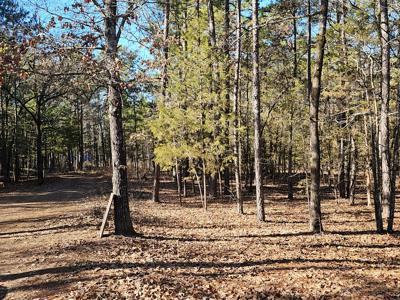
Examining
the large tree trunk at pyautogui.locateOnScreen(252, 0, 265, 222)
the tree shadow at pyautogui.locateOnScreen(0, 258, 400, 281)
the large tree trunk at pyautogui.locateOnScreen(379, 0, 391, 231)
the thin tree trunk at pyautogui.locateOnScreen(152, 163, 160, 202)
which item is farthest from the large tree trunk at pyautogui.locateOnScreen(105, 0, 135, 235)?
the thin tree trunk at pyautogui.locateOnScreen(152, 163, 160, 202)

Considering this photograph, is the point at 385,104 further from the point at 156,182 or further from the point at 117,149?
the point at 156,182

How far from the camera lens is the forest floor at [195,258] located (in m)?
6.98

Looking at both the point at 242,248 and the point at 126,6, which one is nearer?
the point at 126,6

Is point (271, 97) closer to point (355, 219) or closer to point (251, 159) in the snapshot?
point (251, 159)

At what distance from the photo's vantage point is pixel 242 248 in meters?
10.4

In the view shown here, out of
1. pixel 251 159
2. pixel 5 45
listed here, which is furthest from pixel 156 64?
pixel 251 159

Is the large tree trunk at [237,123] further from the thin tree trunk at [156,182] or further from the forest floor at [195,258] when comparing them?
the thin tree trunk at [156,182]

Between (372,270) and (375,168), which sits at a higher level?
(375,168)

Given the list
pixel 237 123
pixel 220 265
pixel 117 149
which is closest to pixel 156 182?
pixel 237 123

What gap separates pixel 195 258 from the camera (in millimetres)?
9195

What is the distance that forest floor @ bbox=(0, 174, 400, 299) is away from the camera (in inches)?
275

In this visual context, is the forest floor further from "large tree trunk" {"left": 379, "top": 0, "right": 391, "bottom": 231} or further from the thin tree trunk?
the thin tree trunk

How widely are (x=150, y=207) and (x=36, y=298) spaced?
1218cm

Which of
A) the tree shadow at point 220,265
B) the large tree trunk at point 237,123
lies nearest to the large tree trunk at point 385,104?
the tree shadow at point 220,265
